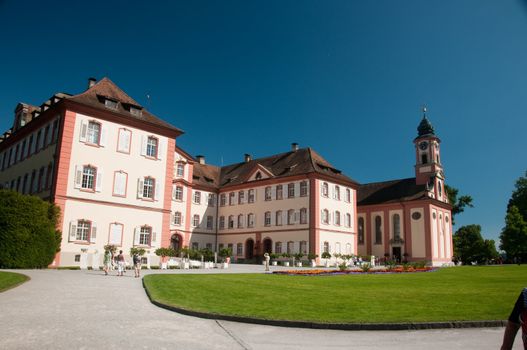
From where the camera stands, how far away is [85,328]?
8.06m

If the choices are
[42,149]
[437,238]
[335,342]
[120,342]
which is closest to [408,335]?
[335,342]

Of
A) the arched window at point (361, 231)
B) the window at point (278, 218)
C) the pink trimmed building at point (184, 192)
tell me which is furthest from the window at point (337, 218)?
the arched window at point (361, 231)

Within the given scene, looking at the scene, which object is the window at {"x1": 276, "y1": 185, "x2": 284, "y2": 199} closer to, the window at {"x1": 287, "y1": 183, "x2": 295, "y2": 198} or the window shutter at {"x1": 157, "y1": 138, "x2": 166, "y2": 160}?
the window at {"x1": 287, "y1": 183, "x2": 295, "y2": 198}

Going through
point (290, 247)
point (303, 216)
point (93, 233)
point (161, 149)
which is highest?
point (161, 149)

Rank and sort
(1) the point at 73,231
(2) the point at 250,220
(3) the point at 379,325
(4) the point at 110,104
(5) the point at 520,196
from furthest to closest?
(5) the point at 520,196
(2) the point at 250,220
(4) the point at 110,104
(1) the point at 73,231
(3) the point at 379,325

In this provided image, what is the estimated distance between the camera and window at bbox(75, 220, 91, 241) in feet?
97.0

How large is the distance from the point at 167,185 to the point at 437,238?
36.8m

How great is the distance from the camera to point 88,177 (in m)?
30.8

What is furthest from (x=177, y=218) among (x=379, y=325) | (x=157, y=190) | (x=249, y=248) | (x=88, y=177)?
(x=379, y=325)

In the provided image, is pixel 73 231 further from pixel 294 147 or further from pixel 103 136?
pixel 294 147

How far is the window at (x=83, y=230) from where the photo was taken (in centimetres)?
2958

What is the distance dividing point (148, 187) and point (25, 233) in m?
10.3

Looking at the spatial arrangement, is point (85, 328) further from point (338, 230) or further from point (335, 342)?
point (338, 230)

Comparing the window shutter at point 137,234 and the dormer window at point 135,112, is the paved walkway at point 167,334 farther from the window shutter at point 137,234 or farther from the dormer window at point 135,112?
the dormer window at point 135,112
